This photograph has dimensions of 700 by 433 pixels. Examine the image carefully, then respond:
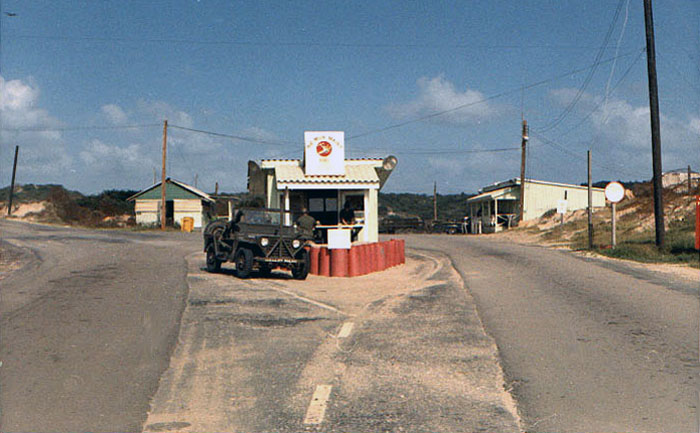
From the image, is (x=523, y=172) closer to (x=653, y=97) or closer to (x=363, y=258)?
(x=653, y=97)

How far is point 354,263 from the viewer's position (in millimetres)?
18422

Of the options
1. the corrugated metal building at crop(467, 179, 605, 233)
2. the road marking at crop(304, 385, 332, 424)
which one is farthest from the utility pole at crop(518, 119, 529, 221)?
the road marking at crop(304, 385, 332, 424)

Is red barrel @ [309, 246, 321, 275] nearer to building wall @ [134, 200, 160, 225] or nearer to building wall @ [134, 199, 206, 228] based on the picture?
building wall @ [134, 199, 206, 228]

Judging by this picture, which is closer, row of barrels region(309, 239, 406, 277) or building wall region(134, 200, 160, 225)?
row of barrels region(309, 239, 406, 277)

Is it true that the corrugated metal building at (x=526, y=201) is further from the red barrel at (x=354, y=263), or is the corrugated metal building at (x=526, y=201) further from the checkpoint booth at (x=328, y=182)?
the red barrel at (x=354, y=263)

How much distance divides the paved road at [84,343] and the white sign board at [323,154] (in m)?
10.0

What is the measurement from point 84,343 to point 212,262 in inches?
378

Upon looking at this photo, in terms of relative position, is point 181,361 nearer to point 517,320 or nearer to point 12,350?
point 12,350

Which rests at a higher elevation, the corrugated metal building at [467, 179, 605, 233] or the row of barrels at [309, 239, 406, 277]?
the corrugated metal building at [467, 179, 605, 233]

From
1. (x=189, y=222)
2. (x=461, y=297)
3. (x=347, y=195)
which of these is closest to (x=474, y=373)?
(x=461, y=297)

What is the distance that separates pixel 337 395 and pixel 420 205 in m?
119

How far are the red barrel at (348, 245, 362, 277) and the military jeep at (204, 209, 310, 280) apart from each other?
1.48 m

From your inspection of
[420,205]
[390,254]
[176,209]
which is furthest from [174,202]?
[420,205]

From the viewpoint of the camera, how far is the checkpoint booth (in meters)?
25.8
